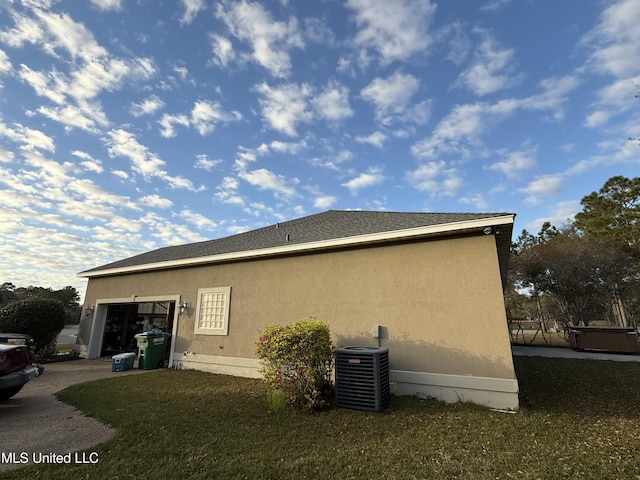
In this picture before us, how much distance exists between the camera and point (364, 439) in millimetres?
3873

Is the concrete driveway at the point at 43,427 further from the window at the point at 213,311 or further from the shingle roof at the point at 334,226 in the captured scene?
the shingle roof at the point at 334,226

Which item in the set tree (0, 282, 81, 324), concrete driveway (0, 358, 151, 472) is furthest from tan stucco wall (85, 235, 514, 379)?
tree (0, 282, 81, 324)

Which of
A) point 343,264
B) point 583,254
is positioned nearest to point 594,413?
point 343,264

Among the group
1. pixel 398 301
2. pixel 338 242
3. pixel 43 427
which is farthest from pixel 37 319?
pixel 398 301

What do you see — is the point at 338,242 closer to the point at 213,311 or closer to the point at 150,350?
the point at 213,311

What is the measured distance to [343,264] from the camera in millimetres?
7039

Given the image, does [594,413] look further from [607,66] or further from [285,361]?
[607,66]

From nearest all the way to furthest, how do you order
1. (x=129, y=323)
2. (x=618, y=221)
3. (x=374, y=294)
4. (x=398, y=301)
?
(x=398, y=301) < (x=374, y=294) < (x=129, y=323) < (x=618, y=221)

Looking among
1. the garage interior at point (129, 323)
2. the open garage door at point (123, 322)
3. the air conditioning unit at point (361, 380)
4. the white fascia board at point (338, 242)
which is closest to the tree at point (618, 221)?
the white fascia board at point (338, 242)

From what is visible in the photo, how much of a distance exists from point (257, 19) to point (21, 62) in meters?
6.44

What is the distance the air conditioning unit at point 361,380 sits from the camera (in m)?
4.95

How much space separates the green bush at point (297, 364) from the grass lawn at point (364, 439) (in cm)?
32

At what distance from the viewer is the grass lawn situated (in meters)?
3.09

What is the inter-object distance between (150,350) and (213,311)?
2.64m
